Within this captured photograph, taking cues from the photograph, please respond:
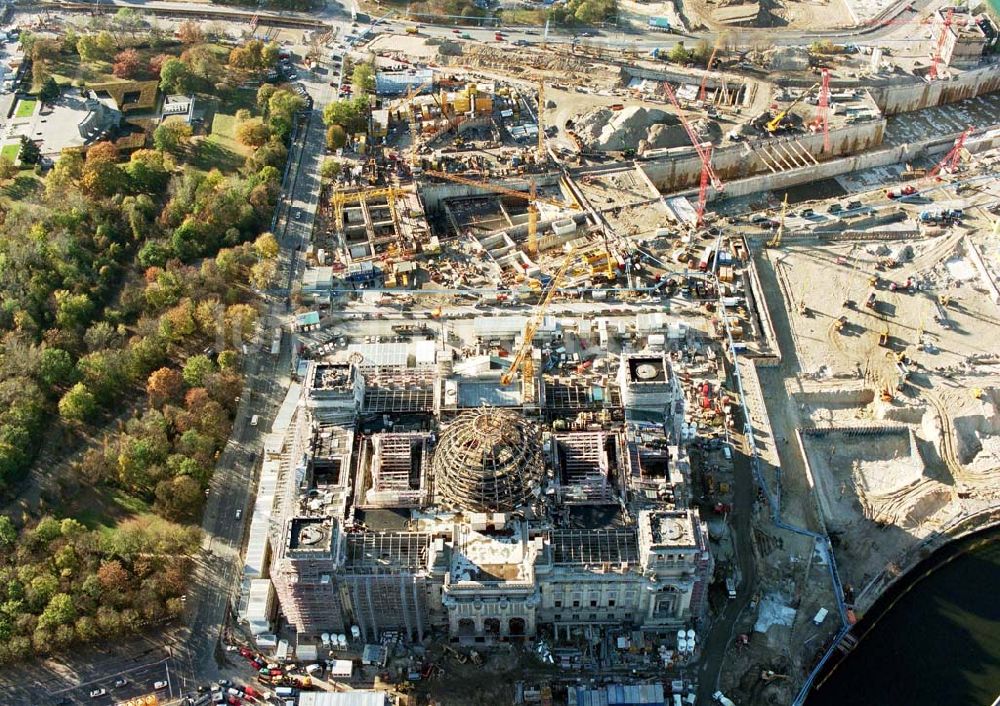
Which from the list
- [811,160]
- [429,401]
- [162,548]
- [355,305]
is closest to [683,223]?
[811,160]

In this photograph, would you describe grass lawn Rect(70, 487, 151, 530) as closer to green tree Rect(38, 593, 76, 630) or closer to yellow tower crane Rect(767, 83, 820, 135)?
green tree Rect(38, 593, 76, 630)

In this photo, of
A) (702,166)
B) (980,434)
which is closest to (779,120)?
(702,166)

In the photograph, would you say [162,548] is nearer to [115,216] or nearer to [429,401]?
[429,401]

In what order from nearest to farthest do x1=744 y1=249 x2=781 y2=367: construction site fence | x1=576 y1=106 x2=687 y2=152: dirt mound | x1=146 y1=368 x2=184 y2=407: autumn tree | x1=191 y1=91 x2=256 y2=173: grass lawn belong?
x1=146 y1=368 x2=184 y2=407: autumn tree
x1=744 y1=249 x2=781 y2=367: construction site fence
x1=191 y1=91 x2=256 y2=173: grass lawn
x1=576 y1=106 x2=687 y2=152: dirt mound

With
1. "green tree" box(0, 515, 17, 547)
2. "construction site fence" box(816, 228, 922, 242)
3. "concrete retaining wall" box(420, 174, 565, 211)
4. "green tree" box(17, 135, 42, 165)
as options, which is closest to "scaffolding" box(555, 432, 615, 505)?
"green tree" box(0, 515, 17, 547)

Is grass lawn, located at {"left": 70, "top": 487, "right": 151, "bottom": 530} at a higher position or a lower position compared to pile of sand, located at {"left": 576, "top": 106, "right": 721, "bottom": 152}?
lower

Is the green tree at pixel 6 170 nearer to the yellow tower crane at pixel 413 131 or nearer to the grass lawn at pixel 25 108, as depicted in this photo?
the grass lawn at pixel 25 108

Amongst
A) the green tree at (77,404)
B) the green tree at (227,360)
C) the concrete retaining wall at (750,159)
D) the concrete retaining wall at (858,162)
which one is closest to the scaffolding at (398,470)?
the green tree at (227,360)
